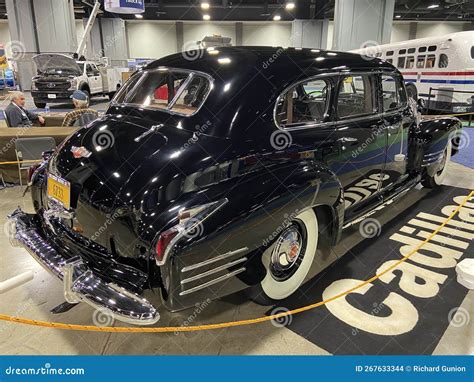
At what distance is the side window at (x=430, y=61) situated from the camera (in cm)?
1121

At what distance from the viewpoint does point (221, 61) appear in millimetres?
2754

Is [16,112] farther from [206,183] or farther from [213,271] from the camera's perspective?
[213,271]

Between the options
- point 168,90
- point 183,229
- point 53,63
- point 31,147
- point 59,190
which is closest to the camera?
point 183,229

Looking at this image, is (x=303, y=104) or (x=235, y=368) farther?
(x=303, y=104)

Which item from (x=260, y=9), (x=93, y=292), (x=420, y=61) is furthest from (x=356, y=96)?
(x=260, y=9)

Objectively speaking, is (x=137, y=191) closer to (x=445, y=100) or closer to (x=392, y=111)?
(x=392, y=111)

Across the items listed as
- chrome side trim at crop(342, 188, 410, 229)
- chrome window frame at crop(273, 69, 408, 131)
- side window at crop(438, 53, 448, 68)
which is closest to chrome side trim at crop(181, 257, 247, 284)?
chrome window frame at crop(273, 69, 408, 131)

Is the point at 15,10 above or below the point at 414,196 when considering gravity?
above

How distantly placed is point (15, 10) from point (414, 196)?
19.3 metres

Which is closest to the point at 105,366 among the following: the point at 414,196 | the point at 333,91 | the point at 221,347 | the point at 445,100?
the point at 221,347

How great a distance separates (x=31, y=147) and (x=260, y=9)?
26.5 meters

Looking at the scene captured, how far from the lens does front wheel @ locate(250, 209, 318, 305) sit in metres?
2.67

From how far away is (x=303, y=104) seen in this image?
10.9 ft

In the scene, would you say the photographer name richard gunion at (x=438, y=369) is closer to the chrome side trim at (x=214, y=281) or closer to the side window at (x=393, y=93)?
the chrome side trim at (x=214, y=281)
